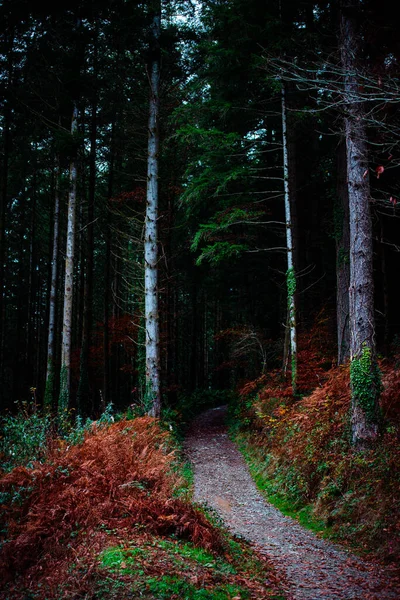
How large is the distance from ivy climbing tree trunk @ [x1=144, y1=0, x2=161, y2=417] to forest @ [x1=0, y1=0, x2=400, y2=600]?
0.06 m

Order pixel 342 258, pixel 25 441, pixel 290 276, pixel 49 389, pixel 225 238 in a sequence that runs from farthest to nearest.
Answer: pixel 49 389, pixel 225 238, pixel 290 276, pixel 342 258, pixel 25 441

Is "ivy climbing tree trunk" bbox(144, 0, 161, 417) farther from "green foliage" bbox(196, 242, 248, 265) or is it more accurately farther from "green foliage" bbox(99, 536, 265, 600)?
"green foliage" bbox(99, 536, 265, 600)

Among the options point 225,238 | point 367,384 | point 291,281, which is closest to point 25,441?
point 367,384

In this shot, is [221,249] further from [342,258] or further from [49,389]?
[49,389]

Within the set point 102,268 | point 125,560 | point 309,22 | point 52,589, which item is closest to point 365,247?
point 125,560

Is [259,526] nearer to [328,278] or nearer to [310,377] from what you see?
[310,377]

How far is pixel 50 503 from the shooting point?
16.9ft

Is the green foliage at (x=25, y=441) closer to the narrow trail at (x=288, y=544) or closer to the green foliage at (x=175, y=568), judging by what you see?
the green foliage at (x=175, y=568)

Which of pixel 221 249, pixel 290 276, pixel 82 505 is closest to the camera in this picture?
pixel 82 505

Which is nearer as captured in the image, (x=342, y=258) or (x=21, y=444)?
(x=21, y=444)

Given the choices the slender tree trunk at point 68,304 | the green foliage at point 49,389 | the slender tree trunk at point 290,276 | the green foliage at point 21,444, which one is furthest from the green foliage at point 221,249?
the green foliage at point 49,389

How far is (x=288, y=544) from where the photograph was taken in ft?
19.9

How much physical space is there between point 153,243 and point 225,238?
331 cm

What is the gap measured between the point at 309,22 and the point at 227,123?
13.9 feet
